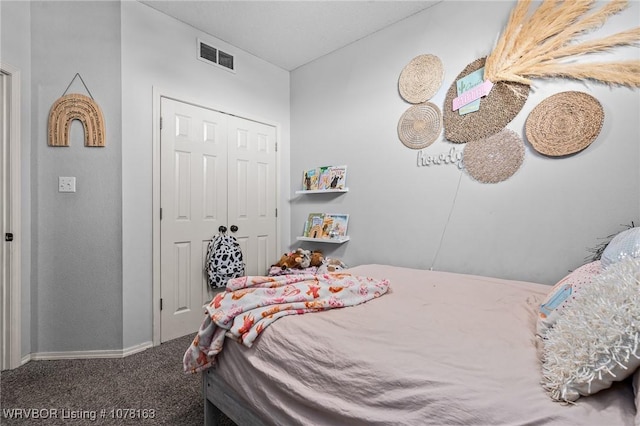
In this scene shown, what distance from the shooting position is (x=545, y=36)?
6.01 ft

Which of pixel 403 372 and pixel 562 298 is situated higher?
pixel 562 298

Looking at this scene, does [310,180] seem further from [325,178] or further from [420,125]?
[420,125]

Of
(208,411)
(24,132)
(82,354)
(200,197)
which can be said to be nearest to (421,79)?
(200,197)

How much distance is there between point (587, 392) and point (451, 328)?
1.47ft

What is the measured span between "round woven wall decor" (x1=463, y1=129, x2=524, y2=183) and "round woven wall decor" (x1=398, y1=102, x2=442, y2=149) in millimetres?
295

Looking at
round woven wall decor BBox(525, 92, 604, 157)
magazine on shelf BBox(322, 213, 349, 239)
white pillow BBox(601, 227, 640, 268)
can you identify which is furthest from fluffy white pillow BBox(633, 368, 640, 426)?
magazine on shelf BBox(322, 213, 349, 239)

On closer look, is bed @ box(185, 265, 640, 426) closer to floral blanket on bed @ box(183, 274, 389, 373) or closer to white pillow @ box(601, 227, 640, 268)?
floral blanket on bed @ box(183, 274, 389, 373)

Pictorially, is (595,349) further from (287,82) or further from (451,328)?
(287,82)

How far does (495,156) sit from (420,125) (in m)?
0.62

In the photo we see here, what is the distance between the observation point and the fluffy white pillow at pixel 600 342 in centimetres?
59

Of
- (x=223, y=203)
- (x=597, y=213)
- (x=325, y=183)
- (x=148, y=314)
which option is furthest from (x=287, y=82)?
(x=597, y=213)

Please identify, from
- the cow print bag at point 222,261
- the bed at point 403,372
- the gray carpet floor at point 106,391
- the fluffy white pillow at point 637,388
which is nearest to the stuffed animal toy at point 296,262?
the cow print bag at point 222,261

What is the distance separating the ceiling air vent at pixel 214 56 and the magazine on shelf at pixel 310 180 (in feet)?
4.08

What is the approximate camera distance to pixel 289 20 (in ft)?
8.20
